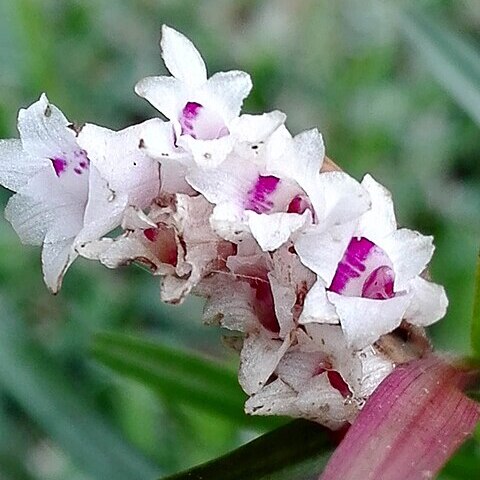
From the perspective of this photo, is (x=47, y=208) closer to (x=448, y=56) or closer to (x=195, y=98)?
(x=195, y=98)

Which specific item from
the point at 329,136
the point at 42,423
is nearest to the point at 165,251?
the point at 42,423

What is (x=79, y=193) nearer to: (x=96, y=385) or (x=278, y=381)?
(x=278, y=381)

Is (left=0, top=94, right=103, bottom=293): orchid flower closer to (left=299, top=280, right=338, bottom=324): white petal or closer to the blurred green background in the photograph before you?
(left=299, top=280, right=338, bottom=324): white petal

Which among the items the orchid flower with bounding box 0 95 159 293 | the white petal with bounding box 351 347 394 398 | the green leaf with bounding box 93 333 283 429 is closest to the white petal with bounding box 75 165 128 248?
the orchid flower with bounding box 0 95 159 293

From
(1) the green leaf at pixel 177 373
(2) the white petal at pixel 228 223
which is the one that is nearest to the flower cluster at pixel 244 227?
(2) the white petal at pixel 228 223

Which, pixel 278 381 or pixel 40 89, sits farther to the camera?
pixel 40 89

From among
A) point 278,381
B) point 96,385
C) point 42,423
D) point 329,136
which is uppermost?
point 278,381

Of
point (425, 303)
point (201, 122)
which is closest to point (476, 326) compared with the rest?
point (425, 303)

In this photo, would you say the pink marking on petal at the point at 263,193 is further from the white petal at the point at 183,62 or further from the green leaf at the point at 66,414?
the green leaf at the point at 66,414
